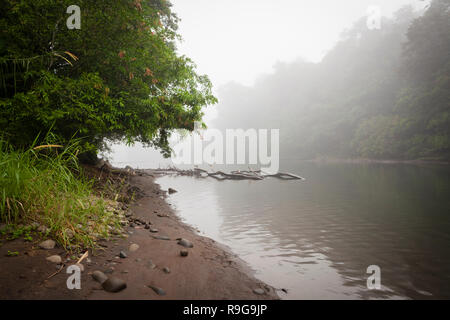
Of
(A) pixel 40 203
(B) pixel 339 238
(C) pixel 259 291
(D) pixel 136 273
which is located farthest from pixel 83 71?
(B) pixel 339 238

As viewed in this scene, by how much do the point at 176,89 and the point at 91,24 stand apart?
4.04 metres

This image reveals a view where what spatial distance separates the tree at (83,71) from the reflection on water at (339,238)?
5128mm

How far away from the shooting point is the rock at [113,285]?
3238 millimetres

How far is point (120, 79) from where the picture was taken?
9.12 meters

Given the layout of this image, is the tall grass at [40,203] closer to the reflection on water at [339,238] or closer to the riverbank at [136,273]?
the riverbank at [136,273]

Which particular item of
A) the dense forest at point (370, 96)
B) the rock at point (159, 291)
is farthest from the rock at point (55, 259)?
the dense forest at point (370, 96)

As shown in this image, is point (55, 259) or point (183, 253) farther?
point (183, 253)

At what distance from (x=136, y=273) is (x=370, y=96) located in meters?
59.8

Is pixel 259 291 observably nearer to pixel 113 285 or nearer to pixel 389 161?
pixel 113 285

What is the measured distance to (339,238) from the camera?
7.55m

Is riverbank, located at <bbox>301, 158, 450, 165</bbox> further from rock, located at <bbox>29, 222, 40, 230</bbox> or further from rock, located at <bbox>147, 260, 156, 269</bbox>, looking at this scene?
rock, located at <bbox>29, 222, 40, 230</bbox>

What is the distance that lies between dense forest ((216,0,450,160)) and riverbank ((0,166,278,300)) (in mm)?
37347
